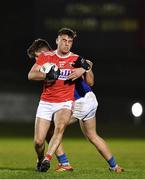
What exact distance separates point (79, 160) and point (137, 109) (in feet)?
42.7

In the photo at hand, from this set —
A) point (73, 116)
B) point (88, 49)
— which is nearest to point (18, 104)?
point (88, 49)

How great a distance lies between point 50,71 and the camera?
1143 cm

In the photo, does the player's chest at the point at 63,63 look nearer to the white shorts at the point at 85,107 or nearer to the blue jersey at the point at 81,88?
the blue jersey at the point at 81,88

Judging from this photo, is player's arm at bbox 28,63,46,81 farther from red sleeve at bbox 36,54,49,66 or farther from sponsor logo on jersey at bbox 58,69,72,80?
sponsor logo on jersey at bbox 58,69,72,80

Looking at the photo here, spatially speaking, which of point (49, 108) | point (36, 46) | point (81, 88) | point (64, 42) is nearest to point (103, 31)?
point (36, 46)

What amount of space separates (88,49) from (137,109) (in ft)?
8.36

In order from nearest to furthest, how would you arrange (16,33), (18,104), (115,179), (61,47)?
(115,179), (61,47), (18,104), (16,33)

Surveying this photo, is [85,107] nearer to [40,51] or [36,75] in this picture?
[36,75]

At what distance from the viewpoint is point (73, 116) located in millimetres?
12000

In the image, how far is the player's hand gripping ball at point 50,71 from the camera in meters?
11.4

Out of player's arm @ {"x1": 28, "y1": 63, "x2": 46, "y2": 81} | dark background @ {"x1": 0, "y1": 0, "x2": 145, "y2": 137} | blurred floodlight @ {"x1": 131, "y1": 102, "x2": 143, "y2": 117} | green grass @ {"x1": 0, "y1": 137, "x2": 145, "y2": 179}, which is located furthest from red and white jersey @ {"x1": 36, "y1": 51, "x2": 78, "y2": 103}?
blurred floodlight @ {"x1": 131, "y1": 102, "x2": 143, "y2": 117}

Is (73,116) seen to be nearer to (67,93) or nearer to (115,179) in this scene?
(67,93)

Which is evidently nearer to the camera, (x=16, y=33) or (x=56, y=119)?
(x=56, y=119)

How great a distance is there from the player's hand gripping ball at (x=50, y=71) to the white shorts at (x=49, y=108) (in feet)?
1.24
